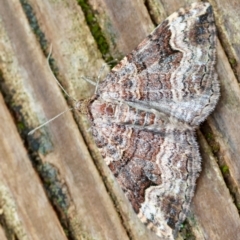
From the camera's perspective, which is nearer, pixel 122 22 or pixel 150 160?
pixel 150 160

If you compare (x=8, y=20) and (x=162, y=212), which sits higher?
(x=8, y=20)

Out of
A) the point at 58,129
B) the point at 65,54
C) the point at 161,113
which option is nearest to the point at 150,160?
the point at 161,113

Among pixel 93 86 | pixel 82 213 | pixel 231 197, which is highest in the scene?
pixel 93 86

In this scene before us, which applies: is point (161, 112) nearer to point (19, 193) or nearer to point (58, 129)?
point (58, 129)

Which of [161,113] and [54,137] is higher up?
[54,137]

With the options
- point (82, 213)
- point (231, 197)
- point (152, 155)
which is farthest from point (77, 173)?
point (231, 197)

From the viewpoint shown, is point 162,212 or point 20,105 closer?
point 162,212

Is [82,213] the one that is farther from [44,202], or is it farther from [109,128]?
[109,128]
